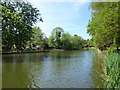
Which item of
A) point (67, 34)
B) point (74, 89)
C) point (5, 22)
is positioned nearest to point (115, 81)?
point (74, 89)

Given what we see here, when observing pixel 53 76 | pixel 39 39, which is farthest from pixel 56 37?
pixel 53 76

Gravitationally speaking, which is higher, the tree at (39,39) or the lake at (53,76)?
the tree at (39,39)

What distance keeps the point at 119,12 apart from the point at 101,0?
2968 millimetres

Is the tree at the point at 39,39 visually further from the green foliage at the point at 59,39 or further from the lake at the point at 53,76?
the lake at the point at 53,76

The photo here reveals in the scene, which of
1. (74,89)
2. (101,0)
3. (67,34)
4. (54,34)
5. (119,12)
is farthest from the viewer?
(67,34)

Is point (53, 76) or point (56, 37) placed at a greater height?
point (56, 37)

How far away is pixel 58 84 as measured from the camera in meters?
7.75

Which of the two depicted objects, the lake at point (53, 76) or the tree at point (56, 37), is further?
the tree at point (56, 37)

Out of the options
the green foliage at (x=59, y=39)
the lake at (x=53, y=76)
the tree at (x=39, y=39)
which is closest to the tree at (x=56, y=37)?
the green foliage at (x=59, y=39)

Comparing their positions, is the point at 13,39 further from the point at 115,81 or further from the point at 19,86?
the point at 19,86

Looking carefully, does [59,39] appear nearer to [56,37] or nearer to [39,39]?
[56,37]

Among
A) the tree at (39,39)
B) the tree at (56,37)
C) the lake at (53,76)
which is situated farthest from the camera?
the tree at (56,37)

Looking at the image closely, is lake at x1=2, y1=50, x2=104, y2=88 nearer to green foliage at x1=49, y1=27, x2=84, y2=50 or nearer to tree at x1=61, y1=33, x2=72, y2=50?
green foliage at x1=49, y1=27, x2=84, y2=50

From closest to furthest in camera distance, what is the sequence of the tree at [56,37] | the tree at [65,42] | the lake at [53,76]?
the lake at [53,76], the tree at [56,37], the tree at [65,42]
